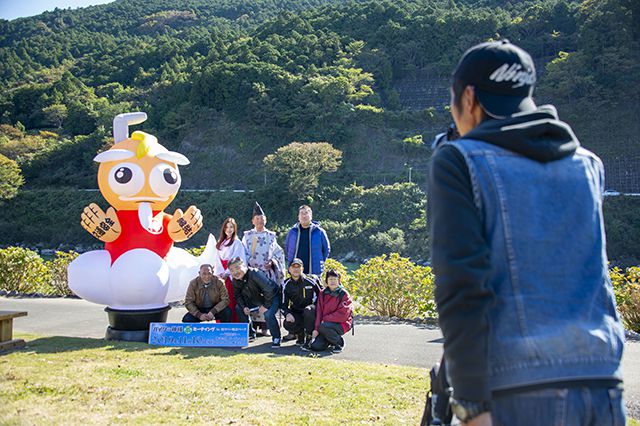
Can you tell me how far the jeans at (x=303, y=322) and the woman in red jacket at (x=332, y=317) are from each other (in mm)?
162

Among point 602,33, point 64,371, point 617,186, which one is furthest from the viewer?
point 602,33

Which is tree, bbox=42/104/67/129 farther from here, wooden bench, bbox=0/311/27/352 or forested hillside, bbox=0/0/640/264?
wooden bench, bbox=0/311/27/352

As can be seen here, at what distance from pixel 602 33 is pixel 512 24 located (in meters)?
9.26

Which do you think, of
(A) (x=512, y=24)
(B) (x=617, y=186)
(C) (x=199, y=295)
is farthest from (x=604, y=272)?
(A) (x=512, y=24)

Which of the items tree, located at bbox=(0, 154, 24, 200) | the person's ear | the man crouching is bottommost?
the man crouching

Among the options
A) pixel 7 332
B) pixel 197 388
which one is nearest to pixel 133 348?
pixel 7 332

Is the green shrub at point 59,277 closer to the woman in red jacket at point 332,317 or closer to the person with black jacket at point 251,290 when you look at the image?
the person with black jacket at point 251,290

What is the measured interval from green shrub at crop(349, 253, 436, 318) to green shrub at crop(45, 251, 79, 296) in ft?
20.7

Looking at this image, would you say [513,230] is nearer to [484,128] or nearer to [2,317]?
[484,128]

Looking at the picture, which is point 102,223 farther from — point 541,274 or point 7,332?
point 541,274

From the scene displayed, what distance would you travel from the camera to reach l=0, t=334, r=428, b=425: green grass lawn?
4.53m

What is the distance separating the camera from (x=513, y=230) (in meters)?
1.64

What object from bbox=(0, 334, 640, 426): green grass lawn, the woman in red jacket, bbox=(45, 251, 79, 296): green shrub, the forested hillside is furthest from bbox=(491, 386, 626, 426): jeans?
the forested hillside

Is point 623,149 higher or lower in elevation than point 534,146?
higher
